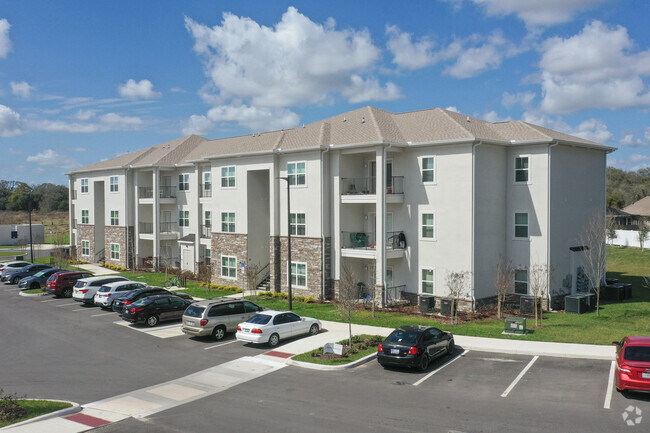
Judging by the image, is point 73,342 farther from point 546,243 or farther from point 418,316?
point 546,243

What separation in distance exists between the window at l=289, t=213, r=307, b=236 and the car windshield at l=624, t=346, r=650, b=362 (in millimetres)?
19277

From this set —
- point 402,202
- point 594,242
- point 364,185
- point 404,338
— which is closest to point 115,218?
point 364,185

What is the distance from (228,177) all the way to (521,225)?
744 inches

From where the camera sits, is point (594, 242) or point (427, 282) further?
point (594, 242)

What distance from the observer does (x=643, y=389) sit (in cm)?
1275

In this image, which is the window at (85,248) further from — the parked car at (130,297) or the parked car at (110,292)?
the parked car at (130,297)

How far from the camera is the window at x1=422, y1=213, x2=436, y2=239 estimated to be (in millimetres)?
26797

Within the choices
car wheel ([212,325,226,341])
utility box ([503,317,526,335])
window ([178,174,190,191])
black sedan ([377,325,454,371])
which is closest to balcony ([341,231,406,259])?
utility box ([503,317,526,335])

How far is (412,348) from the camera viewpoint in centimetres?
1598

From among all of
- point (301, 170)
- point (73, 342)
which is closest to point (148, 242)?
point (301, 170)

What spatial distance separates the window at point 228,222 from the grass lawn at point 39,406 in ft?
69.6

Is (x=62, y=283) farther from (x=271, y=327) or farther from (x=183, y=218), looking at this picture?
(x=271, y=327)

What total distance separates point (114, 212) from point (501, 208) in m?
35.5

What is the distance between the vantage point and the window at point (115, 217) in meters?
46.9
